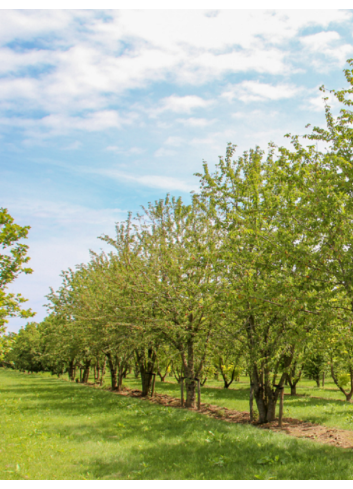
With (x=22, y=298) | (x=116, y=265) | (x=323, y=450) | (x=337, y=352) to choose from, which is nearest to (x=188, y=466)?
(x=323, y=450)

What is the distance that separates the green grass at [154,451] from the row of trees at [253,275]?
2753 millimetres

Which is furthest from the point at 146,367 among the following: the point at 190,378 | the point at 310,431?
the point at 310,431

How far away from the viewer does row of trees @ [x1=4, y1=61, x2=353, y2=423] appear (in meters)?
8.31

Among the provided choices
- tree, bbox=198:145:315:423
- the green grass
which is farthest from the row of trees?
the green grass

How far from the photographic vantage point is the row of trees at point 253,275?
8.31 meters

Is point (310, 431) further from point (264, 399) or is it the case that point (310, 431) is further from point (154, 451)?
point (154, 451)

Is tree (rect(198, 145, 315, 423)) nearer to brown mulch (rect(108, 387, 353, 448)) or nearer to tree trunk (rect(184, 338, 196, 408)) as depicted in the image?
brown mulch (rect(108, 387, 353, 448))

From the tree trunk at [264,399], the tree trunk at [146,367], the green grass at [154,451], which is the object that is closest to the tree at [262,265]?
the tree trunk at [264,399]

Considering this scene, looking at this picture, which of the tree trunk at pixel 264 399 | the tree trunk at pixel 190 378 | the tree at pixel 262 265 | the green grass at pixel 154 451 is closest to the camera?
the green grass at pixel 154 451

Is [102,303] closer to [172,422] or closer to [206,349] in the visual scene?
[206,349]

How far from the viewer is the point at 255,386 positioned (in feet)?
48.3

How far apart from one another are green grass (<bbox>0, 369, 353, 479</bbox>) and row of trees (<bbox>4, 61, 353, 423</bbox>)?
9.03ft

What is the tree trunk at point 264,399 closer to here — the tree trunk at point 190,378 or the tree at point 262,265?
the tree at point 262,265

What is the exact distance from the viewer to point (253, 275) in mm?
12062
